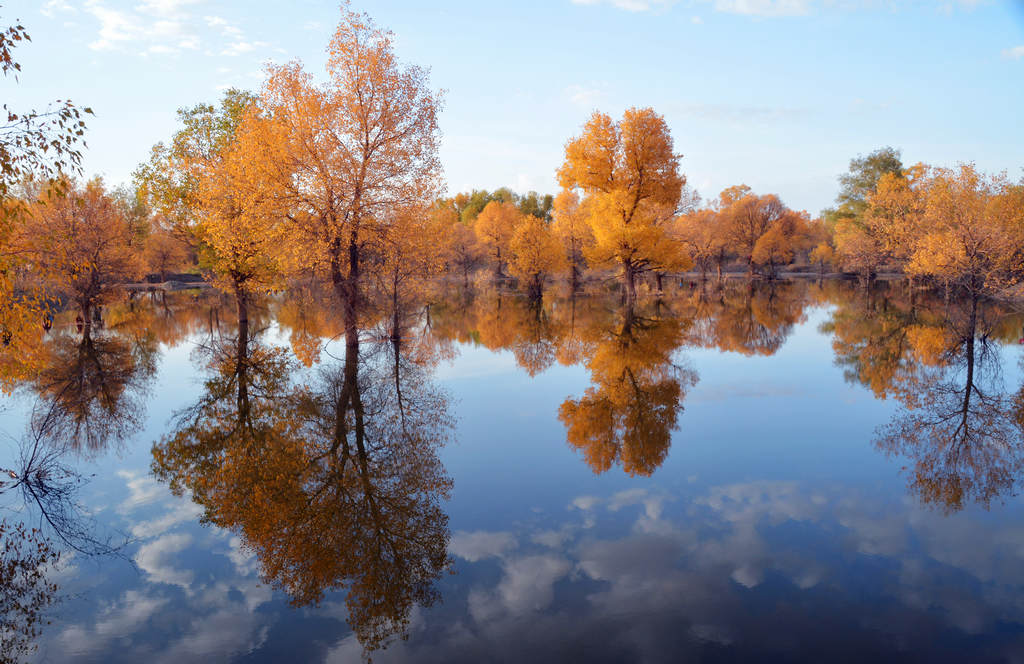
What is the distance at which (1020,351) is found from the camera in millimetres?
17812

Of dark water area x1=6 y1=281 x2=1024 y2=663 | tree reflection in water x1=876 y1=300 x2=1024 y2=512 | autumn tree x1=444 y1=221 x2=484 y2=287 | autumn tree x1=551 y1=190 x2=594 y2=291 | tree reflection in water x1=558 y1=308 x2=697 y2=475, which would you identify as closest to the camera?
dark water area x1=6 y1=281 x2=1024 y2=663

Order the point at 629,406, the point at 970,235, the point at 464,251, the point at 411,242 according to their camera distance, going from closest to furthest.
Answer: the point at 629,406, the point at 411,242, the point at 970,235, the point at 464,251

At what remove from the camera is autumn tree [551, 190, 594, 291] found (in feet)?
164


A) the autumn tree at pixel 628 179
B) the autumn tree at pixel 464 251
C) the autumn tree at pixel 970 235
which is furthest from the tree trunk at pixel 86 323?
the autumn tree at pixel 464 251

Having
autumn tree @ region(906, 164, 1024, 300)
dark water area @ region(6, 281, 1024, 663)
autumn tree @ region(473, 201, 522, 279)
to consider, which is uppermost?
autumn tree @ region(473, 201, 522, 279)

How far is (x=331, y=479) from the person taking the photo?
312 inches

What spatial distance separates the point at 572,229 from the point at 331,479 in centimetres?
4509

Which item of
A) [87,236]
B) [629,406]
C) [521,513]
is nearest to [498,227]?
[87,236]

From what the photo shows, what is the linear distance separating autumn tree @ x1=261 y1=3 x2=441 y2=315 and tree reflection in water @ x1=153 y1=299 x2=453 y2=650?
4.98 metres

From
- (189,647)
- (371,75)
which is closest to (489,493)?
(189,647)

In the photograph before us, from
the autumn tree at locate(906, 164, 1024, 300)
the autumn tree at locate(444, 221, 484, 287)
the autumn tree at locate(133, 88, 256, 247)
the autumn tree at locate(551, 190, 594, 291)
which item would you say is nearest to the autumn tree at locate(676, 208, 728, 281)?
the autumn tree at locate(551, 190, 594, 291)

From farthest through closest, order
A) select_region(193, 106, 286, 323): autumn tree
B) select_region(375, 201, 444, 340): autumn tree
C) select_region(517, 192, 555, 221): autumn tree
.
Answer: select_region(517, 192, 555, 221): autumn tree
select_region(375, 201, 444, 340): autumn tree
select_region(193, 106, 286, 323): autumn tree

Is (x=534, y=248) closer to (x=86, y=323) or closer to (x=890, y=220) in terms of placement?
(x=86, y=323)

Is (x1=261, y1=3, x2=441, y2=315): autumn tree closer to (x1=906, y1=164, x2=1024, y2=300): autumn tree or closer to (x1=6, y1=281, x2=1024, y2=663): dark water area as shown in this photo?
(x1=6, y1=281, x2=1024, y2=663): dark water area
